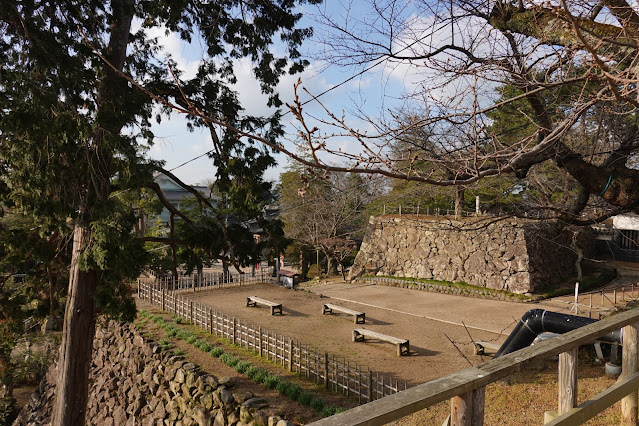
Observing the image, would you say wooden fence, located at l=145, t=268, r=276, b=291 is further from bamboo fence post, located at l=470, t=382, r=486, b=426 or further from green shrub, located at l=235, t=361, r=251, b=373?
bamboo fence post, located at l=470, t=382, r=486, b=426

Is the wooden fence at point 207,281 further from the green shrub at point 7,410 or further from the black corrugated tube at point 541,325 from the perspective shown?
the black corrugated tube at point 541,325

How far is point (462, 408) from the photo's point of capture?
5.52 ft

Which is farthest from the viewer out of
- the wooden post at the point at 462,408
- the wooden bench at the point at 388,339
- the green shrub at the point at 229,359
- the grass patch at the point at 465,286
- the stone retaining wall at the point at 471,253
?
the stone retaining wall at the point at 471,253

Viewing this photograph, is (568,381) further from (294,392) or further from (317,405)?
(294,392)

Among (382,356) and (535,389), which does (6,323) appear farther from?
(535,389)

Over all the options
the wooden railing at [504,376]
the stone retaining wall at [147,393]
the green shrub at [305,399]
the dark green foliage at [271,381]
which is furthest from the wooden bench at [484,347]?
the wooden railing at [504,376]

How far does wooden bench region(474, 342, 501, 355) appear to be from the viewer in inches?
387

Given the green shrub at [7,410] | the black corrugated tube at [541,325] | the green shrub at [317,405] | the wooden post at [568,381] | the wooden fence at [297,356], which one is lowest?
the green shrub at [7,410]

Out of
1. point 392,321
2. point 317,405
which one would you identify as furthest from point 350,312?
point 317,405

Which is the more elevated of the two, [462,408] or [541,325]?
[462,408]

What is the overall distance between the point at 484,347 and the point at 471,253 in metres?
10.4

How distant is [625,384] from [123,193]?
794 cm

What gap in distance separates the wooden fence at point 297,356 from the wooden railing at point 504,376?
5.08 m

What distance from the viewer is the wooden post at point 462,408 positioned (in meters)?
1.68
